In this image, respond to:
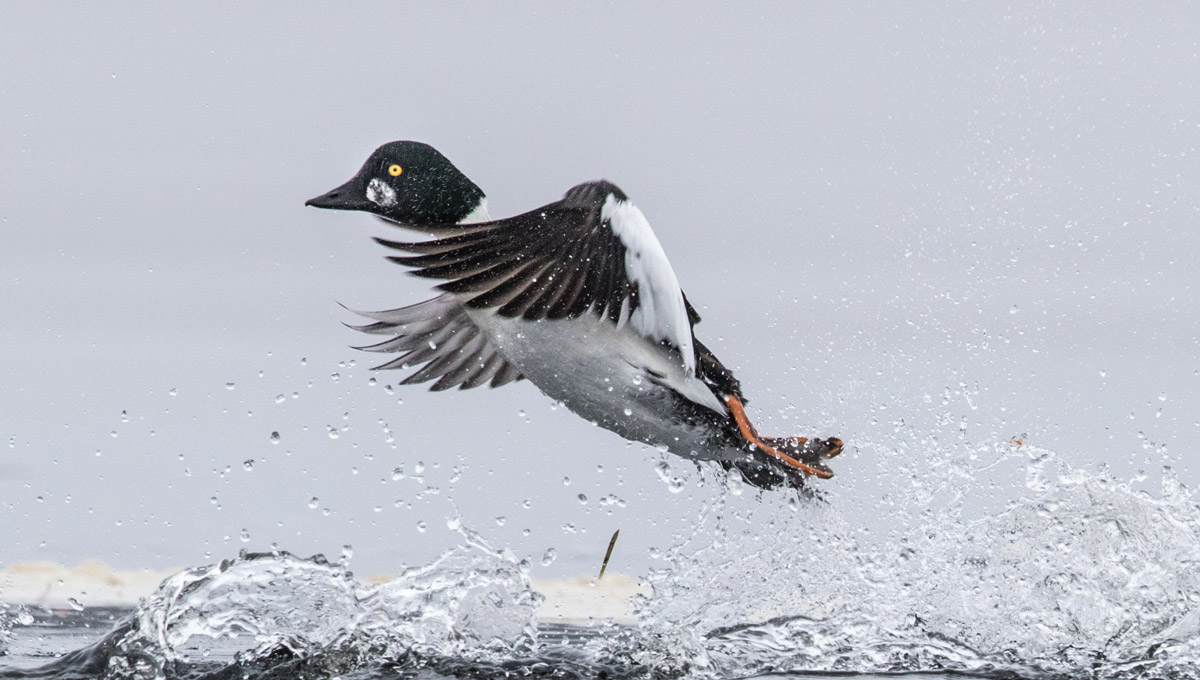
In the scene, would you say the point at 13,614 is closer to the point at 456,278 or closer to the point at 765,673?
the point at 456,278

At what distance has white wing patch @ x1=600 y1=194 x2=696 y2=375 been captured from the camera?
13.9 ft

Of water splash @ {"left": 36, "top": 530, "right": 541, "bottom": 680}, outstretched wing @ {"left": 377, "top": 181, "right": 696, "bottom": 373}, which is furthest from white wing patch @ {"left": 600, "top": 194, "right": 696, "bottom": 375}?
water splash @ {"left": 36, "top": 530, "right": 541, "bottom": 680}

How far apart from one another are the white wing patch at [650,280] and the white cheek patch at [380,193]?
1331 mm

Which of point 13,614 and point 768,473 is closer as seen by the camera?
point 13,614

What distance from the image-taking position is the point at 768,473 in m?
5.25

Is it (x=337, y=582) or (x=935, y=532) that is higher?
(x=935, y=532)

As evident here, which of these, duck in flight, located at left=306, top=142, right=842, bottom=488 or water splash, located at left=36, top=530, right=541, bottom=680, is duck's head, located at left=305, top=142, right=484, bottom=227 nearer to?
duck in flight, located at left=306, top=142, right=842, bottom=488

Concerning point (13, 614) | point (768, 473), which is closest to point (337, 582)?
point (13, 614)

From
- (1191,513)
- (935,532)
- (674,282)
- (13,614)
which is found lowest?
(13,614)

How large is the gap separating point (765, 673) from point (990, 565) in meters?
1.48

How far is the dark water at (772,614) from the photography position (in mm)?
4070

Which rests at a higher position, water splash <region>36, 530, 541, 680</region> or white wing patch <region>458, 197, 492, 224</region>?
white wing patch <region>458, 197, 492, 224</region>

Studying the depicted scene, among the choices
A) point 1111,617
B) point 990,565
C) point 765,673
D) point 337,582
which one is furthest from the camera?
point 990,565

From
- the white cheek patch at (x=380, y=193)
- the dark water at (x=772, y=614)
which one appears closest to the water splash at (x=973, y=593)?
the dark water at (x=772, y=614)
